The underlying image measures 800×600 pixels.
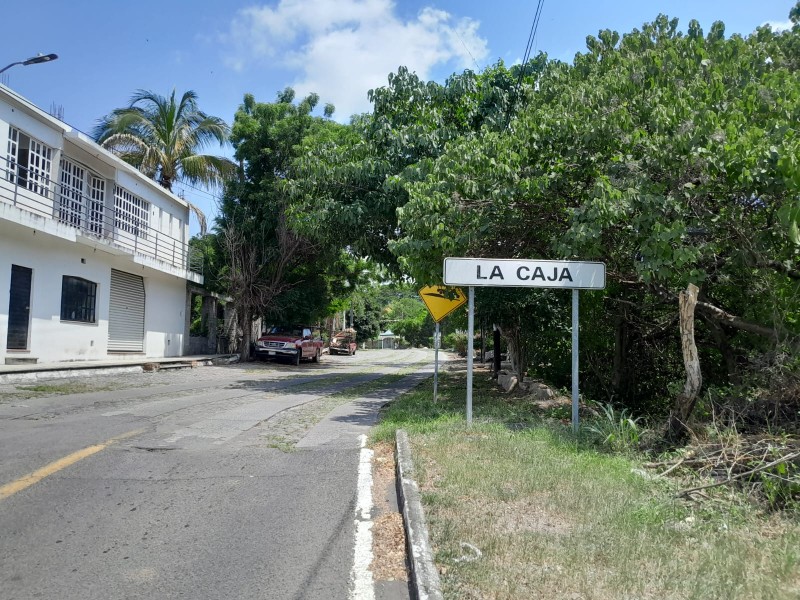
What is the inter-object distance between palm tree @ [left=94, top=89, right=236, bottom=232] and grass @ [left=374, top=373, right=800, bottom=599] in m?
24.4

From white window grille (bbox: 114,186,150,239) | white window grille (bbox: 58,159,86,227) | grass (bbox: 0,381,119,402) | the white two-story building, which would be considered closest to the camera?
grass (bbox: 0,381,119,402)

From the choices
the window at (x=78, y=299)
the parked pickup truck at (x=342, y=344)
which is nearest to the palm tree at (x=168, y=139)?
the window at (x=78, y=299)

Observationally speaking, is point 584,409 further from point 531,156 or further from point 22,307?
point 22,307

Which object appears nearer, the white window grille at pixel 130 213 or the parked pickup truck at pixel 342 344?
the white window grille at pixel 130 213

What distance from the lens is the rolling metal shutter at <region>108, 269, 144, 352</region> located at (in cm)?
2161

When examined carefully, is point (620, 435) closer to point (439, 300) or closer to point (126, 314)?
point (439, 300)

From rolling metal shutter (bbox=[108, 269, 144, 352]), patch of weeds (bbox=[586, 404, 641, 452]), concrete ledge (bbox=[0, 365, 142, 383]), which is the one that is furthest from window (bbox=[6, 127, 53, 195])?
patch of weeds (bbox=[586, 404, 641, 452])

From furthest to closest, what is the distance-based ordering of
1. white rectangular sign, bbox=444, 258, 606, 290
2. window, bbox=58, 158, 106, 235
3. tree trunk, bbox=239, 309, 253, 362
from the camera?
tree trunk, bbox=239, 309, 253, 362 → window, bbox=58, 158, 106, 235 → white rectangular sign, bbox=444, 258, 606, 290

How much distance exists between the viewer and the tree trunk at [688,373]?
769cm

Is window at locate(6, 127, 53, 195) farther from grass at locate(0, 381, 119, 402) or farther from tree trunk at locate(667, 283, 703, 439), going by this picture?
tree trunk at locate(667, 283, 703, 439)

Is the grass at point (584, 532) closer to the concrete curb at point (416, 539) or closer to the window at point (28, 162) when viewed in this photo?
the concrete curb at point (416, 539)

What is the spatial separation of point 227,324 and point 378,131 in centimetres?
1938

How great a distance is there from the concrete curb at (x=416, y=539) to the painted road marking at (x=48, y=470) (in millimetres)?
3486

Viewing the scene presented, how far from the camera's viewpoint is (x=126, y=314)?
73.8 ft
